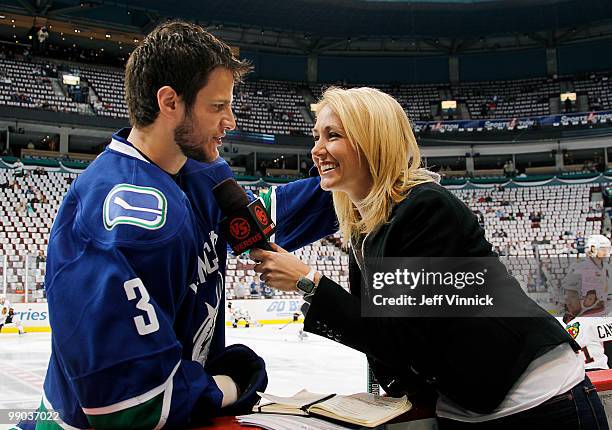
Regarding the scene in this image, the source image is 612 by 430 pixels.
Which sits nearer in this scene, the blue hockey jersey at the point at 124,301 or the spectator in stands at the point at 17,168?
the blue hockey jersey at the point at 124,301

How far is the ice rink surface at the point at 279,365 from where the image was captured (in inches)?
235

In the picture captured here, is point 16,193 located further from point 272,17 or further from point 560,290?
point 560,290

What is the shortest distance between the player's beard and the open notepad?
2.06 ft

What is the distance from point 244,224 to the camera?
1.46m

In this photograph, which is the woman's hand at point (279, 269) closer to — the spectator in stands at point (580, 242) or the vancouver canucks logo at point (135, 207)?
the vancouver canucks logo at point (135, 207)

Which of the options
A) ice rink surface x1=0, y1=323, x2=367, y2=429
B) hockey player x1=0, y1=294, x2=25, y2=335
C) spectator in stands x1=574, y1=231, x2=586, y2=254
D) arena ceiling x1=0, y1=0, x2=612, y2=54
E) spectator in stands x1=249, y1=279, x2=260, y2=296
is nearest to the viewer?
ice rink surface x1=0, y1=323, x2=367, y2=429

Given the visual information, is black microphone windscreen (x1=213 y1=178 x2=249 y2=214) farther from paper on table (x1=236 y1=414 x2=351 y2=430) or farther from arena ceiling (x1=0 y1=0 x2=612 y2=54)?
arena ceiling (x1=0 y1=0 x2=612 y2=54)

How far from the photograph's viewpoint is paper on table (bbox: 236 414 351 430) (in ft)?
4.17

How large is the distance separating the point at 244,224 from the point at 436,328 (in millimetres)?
533

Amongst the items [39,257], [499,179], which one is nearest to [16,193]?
[39,257]

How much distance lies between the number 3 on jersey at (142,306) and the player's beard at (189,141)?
42 cm

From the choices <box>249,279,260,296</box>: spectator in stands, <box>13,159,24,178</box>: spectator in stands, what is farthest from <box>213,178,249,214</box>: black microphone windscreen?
<box>13,159,24,178</box>: spectator in stands

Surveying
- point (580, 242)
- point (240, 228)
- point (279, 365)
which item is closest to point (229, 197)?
point (240, 228)

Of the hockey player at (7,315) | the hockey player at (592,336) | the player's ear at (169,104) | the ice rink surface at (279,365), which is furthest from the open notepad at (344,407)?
the hockey player at (7,315)
